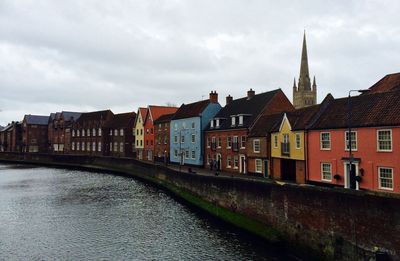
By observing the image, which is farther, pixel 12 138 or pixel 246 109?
pixel 12 138

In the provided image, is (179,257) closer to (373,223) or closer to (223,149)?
(373,223)

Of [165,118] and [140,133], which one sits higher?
[165,118]

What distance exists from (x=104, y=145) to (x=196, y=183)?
198 ft

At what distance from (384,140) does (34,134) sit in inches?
4890

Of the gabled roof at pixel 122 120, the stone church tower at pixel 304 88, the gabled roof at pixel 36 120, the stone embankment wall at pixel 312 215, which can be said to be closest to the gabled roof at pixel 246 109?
the stone embankment wall at pixel 312 215

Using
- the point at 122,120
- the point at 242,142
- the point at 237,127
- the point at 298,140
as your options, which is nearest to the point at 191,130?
the point at 237,127

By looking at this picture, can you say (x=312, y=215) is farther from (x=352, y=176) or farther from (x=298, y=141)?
(x=298, y=141)

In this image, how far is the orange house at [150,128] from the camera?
75.8 meters

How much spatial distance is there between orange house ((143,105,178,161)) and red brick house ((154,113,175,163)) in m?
1.68

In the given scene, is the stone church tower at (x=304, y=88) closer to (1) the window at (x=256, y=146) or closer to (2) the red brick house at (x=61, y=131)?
(2) the red brick house at (x=61, y=131)

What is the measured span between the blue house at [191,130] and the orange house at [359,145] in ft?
89.3

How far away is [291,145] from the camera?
36844 millimetres

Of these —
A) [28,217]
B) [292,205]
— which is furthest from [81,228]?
[292,205]

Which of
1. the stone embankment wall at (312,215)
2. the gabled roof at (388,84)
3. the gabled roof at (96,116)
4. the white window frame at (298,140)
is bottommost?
the stone embankment wall at (312,215)
